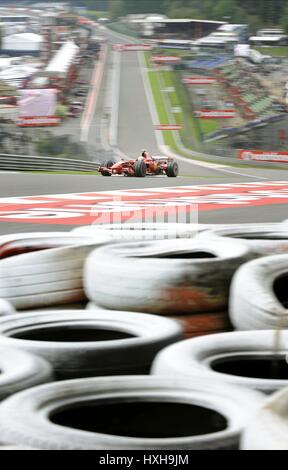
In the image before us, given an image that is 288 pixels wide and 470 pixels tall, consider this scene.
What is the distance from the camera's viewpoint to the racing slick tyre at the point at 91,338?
3197 mm

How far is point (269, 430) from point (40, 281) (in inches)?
117

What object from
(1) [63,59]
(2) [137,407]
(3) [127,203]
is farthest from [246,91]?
(2) [137,407]

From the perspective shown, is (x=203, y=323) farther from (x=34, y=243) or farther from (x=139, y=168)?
(x=139, y=168)

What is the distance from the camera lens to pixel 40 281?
15.6 ft

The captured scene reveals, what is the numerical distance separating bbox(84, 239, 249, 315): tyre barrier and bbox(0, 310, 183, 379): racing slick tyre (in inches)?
16.3

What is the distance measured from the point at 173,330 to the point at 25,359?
0.75m

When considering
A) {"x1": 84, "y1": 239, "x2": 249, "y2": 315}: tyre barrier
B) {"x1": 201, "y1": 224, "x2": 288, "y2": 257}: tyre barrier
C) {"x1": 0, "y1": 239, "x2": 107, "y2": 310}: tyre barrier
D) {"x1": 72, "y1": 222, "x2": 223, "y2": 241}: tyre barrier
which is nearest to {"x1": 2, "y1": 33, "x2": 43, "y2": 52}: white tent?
{"x1": 72, "y1": 222, "x2": 223, "y2": 241}: tyre barrier

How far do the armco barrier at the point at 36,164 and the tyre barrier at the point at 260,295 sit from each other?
57.7 feet

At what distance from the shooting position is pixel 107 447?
2.11 m

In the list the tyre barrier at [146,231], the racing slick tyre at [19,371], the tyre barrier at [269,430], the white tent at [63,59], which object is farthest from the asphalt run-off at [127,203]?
the white tent at [63,59]

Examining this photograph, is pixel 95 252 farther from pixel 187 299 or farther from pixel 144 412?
pixel 144 412

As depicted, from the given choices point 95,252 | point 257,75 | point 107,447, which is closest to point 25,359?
point 107,447

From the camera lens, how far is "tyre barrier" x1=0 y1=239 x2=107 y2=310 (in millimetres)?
4754

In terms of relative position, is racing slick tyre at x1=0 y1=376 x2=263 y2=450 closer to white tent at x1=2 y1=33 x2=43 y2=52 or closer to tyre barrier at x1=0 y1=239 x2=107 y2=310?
tyre barrier at x1=0 y1=239 x2=107 y2=310
